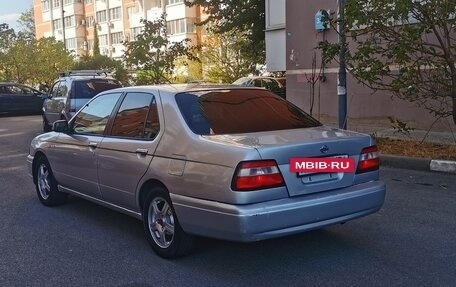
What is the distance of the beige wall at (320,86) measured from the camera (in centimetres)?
1244

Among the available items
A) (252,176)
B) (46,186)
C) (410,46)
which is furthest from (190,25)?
(252,176)

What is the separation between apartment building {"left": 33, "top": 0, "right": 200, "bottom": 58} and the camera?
54531 mm

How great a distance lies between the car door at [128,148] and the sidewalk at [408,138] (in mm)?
5095

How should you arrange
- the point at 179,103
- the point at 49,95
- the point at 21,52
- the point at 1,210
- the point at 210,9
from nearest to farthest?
1. the point at 179,103
2. the point at 1,210
3. the point at 49,95
4. the point at 210,9
5. the point at 21,52

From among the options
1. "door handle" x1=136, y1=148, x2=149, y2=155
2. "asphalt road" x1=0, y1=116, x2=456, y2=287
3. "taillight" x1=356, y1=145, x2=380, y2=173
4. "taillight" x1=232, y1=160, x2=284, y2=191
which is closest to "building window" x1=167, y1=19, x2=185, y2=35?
"asphalt road" x1=0, y1=116, x2=456, y2=287

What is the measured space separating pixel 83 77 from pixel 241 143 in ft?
34.4

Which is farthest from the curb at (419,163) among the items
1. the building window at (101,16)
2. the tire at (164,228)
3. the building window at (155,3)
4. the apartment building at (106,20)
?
the building window at (101,16)

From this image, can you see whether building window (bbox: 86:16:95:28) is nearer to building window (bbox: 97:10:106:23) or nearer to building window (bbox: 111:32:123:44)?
building window (bbox: 97:10:106:23)

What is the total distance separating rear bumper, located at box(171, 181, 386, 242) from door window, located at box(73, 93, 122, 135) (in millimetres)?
1680

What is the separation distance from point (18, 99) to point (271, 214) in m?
21.9

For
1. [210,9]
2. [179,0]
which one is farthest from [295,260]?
[179,0]

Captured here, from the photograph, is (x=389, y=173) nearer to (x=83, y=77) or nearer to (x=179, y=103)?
(x=179, y=103)

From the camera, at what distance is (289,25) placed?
15133 mm

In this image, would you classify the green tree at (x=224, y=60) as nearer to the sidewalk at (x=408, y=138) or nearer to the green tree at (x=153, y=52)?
the green tree at (x=153, y=52)
